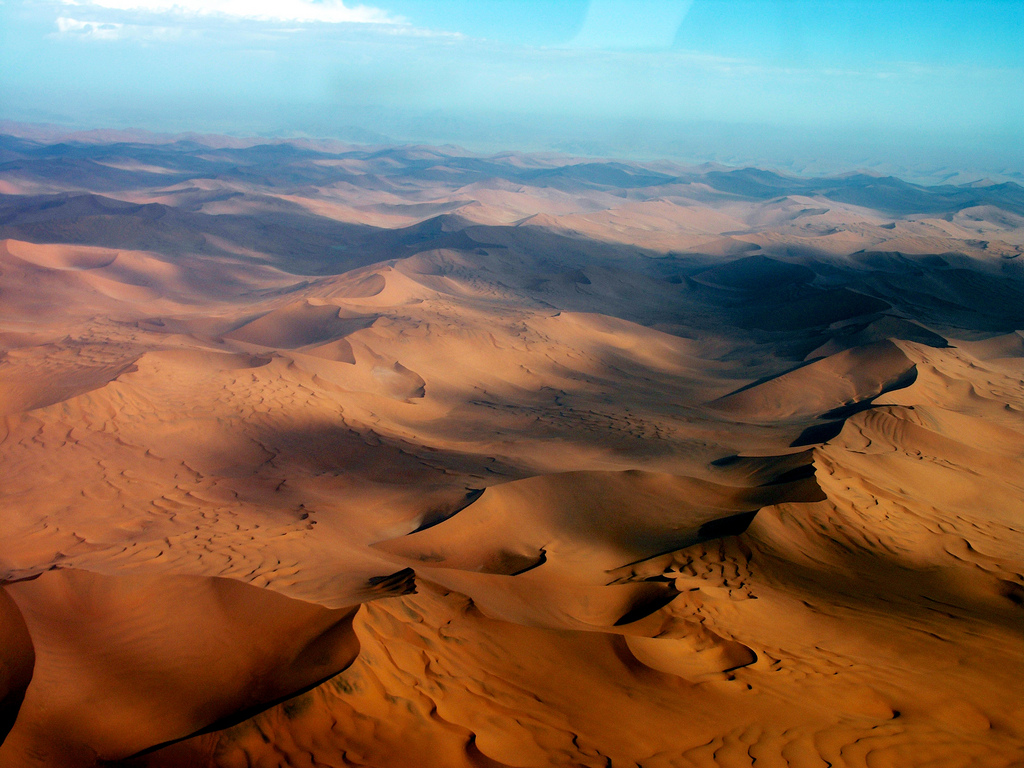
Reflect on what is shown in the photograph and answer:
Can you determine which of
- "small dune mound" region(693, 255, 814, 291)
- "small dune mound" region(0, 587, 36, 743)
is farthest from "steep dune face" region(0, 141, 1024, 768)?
"small dune mound" region(693, 255, 814, 291)

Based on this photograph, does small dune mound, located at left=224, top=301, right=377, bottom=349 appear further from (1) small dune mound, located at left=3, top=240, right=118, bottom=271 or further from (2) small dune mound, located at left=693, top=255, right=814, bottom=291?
(2) small dune mound, located at left=693, top=255, right=814, bottom=291

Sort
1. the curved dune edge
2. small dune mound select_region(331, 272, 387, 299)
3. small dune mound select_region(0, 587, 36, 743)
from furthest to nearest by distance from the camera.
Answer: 1. small dune mound select_region(331, 272, 387, 299)
2. small dune mound select_region(0, 587, 36, 743)
3. the curved dune edge

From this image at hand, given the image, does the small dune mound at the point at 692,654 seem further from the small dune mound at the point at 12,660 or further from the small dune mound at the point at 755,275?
the small dune mound at the point at 755,275

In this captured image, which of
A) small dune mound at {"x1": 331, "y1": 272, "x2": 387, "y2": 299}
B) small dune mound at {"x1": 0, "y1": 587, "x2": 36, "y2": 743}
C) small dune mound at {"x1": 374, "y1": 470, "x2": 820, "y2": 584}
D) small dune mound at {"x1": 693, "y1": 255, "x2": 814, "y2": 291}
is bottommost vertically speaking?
small dune mound at {"x1": 374, "y1": 470, "x2": 820, "y2": 584}

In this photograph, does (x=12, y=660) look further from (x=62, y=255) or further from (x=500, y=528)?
(x=62, y=255)

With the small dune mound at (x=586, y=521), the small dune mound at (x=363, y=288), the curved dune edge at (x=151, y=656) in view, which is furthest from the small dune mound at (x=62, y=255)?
the curved dune edge at (x=151, y=656)

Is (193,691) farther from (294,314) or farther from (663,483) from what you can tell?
(294,314)

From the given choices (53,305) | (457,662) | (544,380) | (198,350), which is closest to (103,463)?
(198,350)
